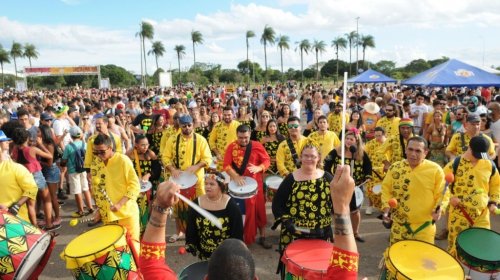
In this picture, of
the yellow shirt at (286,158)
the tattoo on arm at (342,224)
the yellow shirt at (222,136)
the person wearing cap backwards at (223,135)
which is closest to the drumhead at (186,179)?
the yellow shirt at (286,158)

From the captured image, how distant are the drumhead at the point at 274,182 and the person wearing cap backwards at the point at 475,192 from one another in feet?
8.05

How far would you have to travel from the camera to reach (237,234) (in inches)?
152

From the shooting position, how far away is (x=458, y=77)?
1327 cm

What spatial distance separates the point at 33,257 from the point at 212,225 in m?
1.69

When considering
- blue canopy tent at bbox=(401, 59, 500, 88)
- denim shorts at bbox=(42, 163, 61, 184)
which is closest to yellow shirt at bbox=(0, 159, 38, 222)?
denim shorts at bbox=(42, 163, 61, 184)

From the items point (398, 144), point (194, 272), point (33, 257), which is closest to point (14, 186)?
point (33, 257)

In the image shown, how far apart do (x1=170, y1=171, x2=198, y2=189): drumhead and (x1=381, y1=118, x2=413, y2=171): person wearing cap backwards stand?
330cm

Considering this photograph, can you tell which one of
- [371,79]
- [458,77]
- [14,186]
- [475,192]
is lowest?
[475,192]

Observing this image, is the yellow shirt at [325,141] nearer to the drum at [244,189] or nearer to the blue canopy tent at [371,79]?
the drum at [244,189]

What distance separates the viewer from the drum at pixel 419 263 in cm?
296

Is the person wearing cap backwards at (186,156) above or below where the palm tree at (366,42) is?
below

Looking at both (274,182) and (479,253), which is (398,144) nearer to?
(274,182)

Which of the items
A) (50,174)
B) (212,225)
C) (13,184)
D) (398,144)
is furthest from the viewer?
(50,174)

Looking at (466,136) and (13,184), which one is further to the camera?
(466,136)
